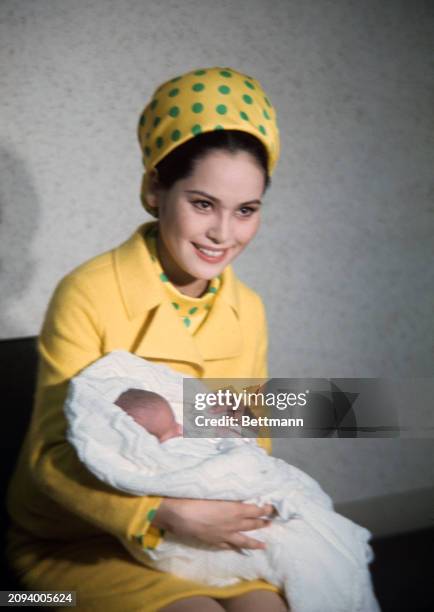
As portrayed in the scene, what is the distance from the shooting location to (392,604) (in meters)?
1.47

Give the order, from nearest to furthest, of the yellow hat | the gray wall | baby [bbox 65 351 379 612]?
baby [bbox 65 351 379 612], the yellow hat, the gray wall

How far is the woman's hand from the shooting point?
794 mm

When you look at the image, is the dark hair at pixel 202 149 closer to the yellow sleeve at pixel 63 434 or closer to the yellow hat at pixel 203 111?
the yellow hat at pixel 203 111

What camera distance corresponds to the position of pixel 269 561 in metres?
0.82

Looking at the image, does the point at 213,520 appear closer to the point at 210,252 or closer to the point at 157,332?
the point at 157,332

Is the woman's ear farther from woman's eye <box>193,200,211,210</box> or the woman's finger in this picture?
the woman's finger

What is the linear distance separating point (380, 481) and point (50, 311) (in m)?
1.43

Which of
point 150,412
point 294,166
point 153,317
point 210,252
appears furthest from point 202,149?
point 294,166

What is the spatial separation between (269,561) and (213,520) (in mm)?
98

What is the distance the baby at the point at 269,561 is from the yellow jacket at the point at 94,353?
2.5 inches

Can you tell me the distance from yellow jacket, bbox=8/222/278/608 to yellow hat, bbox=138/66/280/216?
192mm

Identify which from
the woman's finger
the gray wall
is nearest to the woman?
the woman's finger

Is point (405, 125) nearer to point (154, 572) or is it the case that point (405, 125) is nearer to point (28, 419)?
point (28, 419)

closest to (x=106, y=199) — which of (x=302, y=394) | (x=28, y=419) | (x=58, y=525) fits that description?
(x=28, y=419)
